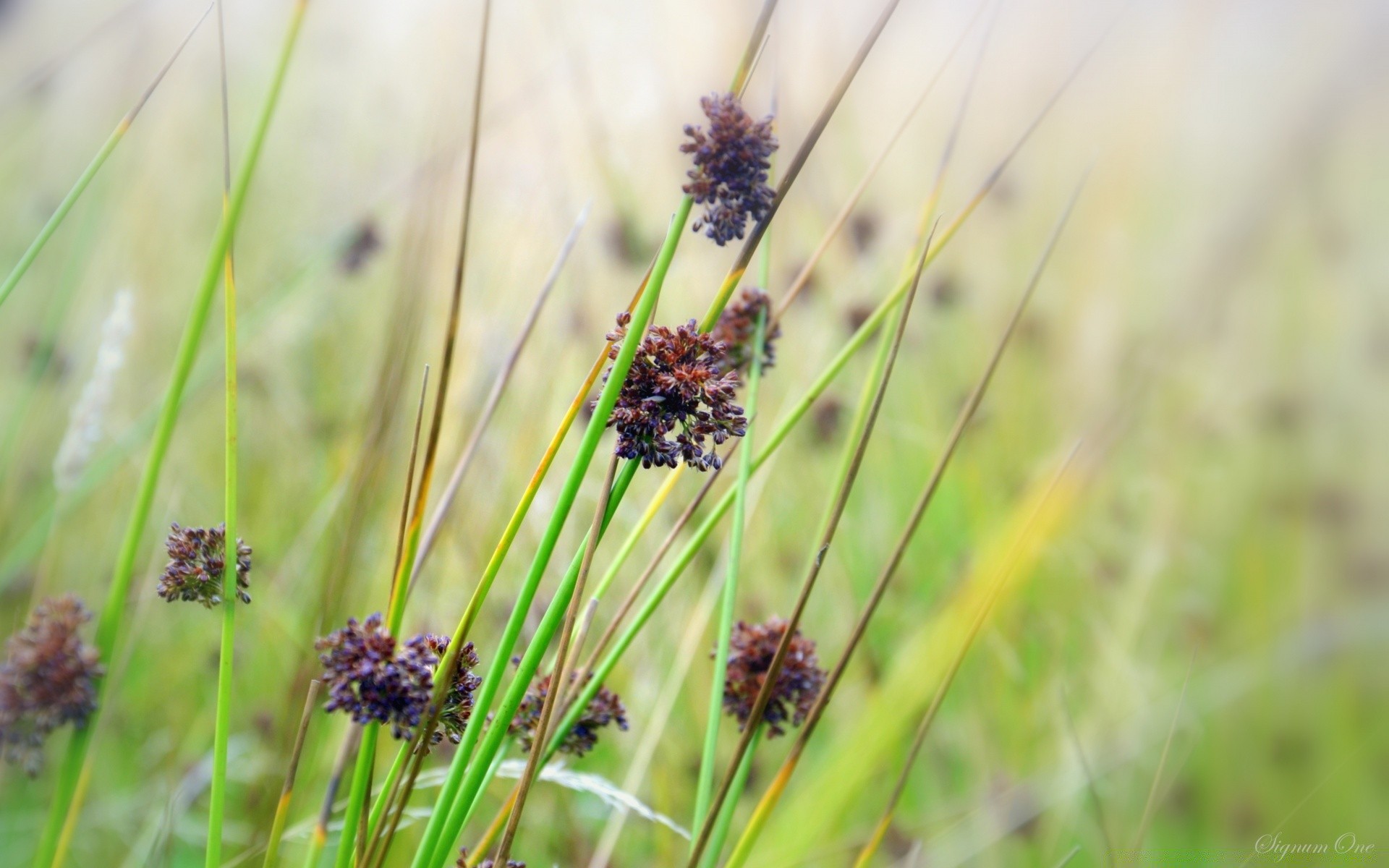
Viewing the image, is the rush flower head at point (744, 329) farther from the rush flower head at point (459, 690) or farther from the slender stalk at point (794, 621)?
the rush flower head at point (459, 690)

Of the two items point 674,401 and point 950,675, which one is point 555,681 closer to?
point 674,401

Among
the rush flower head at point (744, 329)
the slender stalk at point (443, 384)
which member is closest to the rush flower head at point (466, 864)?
the slender stalk at point (443, 384)

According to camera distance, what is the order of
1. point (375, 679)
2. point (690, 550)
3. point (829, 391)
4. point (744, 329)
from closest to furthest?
point (375, 679), point (690, 550), point (744, 329), point (829, 391)

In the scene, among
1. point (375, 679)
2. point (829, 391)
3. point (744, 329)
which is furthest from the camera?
point (829, 391)

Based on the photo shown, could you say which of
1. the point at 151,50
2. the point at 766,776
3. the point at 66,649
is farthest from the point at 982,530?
the point at 151,50

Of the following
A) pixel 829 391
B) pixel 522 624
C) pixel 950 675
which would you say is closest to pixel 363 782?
pixel 522 624

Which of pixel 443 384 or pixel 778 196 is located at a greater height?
pixel 778 196
